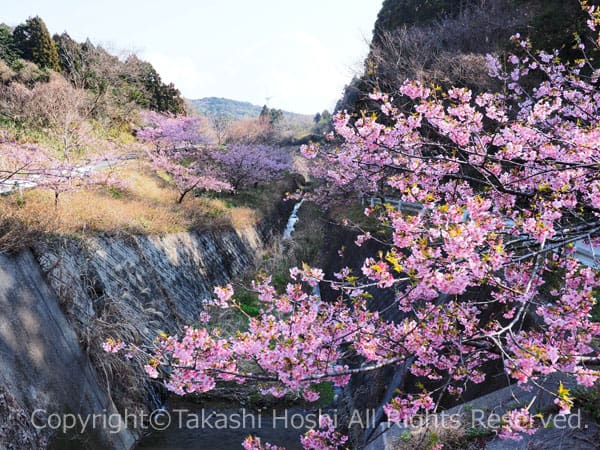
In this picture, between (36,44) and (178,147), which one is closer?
(36,44)

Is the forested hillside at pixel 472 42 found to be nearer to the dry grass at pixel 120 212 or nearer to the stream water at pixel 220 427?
the dry grass at pixel 120 212

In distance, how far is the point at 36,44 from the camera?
28031mm

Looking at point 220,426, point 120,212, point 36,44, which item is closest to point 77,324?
point 220,426

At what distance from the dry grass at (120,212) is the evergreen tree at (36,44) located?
43.0ft

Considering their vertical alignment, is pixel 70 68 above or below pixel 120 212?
above

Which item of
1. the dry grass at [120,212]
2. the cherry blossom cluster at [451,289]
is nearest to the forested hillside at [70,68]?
the dry grass at [120,212]

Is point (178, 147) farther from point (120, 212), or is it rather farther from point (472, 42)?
point (472, 42)

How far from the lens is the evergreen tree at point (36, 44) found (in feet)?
91.0

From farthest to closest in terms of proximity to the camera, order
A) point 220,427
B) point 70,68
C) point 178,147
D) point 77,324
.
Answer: point 178,147, point 70,68, point 220,427, point 77,324

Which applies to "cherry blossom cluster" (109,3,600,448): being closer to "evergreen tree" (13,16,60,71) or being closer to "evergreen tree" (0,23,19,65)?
"evergreen tree" (0,23,19,65)

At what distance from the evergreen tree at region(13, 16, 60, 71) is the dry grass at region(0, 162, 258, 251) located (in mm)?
13113

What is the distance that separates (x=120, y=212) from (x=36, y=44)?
2454 centimetres

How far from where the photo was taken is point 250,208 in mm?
25469

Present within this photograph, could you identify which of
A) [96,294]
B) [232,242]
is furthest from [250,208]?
[96,294]
